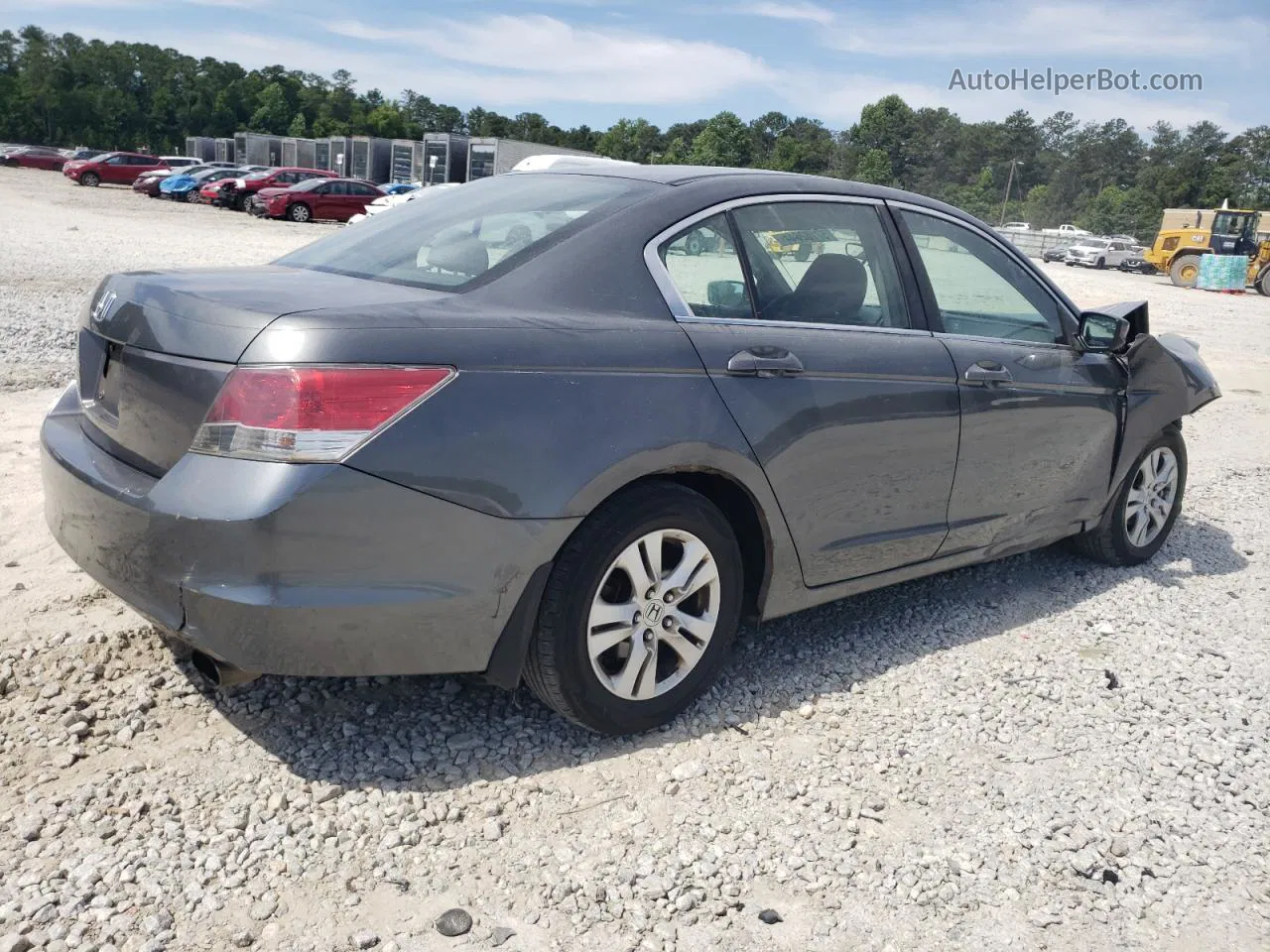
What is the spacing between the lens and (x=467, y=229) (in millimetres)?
3520

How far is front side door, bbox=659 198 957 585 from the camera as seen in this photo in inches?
133

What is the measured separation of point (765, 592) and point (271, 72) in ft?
448

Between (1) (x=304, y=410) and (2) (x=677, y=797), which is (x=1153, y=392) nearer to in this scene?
(2) (x=677, y=797)

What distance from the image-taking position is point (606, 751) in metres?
3.29

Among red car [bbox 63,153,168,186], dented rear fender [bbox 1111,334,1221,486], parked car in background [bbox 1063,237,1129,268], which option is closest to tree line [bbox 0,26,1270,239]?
parked car in background [bbox 1063,237,1129,268]

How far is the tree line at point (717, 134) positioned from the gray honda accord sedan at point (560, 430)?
7320cm

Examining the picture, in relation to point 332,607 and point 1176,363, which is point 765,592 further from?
point 1176,363

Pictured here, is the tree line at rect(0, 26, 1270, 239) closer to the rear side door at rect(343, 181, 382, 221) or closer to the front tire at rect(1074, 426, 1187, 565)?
the rear side door at rect(343, 181, 382, 221)

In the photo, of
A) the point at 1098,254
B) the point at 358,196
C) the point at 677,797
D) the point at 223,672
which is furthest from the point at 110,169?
the point at 677,797

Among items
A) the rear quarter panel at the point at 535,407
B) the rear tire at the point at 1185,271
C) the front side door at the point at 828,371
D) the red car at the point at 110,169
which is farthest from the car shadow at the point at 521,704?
the red car at the point at 110,169

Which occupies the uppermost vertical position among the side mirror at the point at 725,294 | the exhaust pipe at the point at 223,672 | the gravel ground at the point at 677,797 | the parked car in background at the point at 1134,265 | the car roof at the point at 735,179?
the car roof at the point at 735,179

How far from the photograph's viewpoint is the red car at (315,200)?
120 feet

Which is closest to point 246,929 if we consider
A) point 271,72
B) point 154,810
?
point 154,810

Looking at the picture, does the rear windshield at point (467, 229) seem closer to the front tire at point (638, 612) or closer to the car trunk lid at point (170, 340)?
the car trunk lid at point (170, 340)
